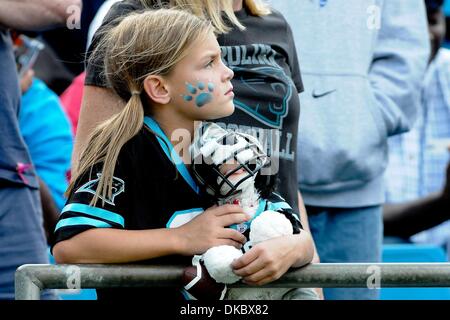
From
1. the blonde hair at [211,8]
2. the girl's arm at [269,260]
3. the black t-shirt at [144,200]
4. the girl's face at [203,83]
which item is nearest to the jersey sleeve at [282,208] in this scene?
the black t-shirt at [144,200]


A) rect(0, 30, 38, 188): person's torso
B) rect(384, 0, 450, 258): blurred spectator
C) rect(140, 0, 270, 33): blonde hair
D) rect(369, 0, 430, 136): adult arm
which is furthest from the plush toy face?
rect(384, 0, 450, 258): blurred spectator

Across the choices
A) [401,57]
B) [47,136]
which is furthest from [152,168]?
[47,136]

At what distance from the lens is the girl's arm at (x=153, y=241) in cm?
216

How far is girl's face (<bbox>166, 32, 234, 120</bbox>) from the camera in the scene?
230 cm

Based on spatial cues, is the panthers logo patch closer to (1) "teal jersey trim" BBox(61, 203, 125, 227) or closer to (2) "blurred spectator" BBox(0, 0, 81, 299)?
(1) "teal jersey trim" BBox(61, 203, 125, 227)

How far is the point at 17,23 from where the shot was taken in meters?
3.00

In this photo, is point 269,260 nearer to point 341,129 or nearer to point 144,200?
point 144,200

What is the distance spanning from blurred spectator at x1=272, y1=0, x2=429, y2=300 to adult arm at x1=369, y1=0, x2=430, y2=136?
9 centimetres

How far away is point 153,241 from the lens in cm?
218

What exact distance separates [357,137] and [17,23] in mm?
1153

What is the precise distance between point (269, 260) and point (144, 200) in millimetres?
334
